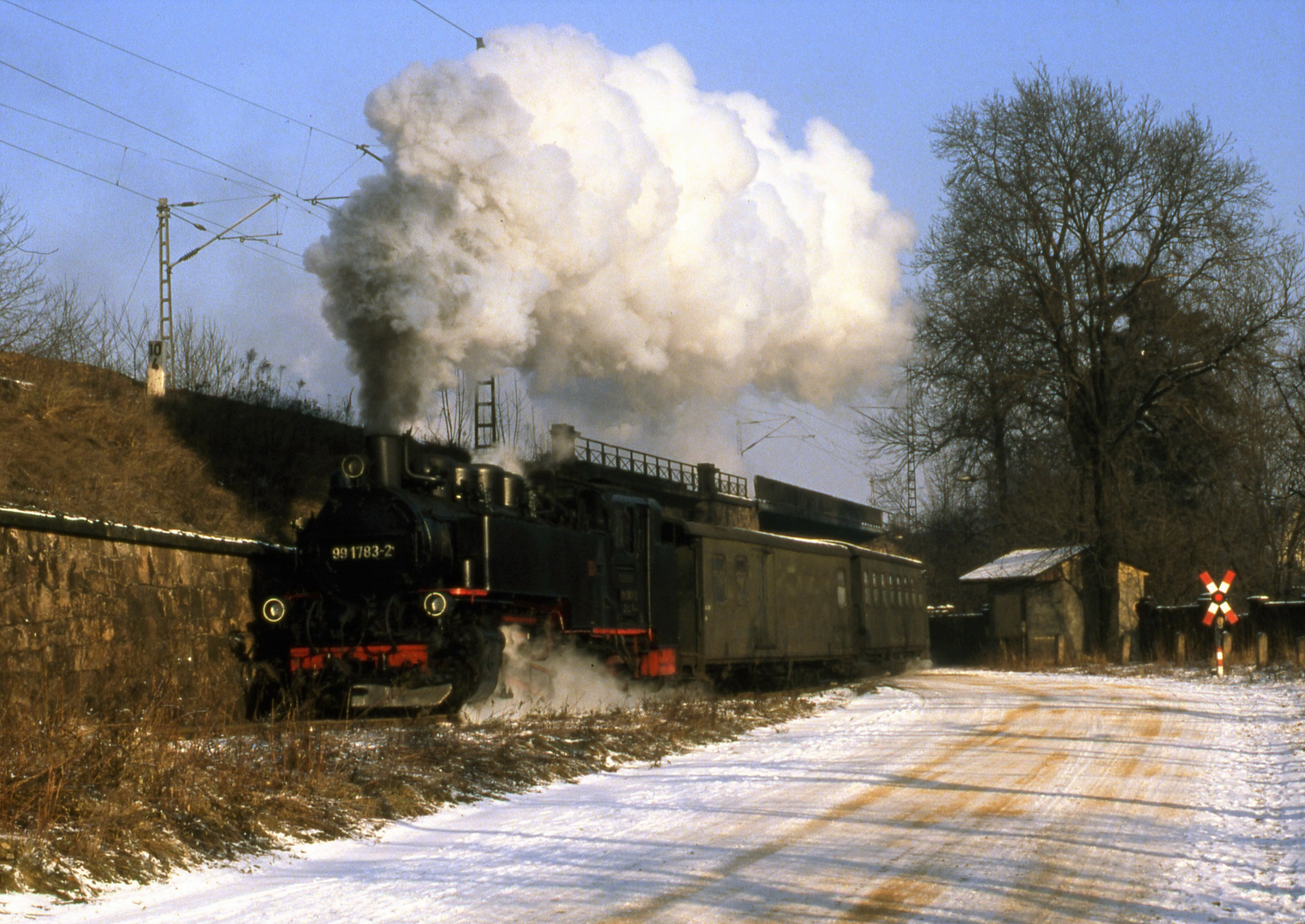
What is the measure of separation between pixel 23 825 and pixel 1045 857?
506cm

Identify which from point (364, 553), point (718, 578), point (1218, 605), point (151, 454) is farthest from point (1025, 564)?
point (364, 553)

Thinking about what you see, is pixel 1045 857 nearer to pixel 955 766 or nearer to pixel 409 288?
pixel 955 766

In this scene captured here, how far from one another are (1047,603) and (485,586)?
2429 centimetres

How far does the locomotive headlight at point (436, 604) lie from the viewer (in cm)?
1289

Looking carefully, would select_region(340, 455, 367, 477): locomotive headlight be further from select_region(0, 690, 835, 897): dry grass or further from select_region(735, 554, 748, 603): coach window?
select_region(735, 554, 748, 603): coach window

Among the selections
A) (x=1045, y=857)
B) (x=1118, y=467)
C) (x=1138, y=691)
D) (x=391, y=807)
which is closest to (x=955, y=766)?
(x=1045, y=857)

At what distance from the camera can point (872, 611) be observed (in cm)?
2512

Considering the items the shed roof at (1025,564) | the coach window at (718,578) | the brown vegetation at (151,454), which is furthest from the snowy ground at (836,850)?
the shed roof at (1025,564)

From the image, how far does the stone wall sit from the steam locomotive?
0.64 m

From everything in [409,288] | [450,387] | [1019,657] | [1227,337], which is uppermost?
[1227,337]

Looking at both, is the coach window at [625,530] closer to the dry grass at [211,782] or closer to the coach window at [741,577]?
the coach window at [741,577]

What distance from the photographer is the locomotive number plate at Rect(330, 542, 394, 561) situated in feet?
43.8

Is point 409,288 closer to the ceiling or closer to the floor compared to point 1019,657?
closer to the ceiling

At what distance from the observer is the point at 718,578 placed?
18203 mm
